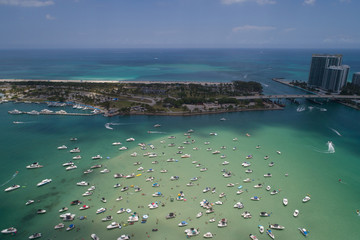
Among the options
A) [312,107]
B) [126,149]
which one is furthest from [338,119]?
[126,149]

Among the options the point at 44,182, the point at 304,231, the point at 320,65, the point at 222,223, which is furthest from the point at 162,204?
the point at 320,65

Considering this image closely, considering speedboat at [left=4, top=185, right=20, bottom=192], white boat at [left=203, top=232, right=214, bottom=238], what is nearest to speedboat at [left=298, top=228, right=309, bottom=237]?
white boat at [left=203, top=232, right=214, bottom=238]

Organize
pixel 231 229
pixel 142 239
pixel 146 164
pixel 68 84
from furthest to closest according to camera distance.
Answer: pixel 68 84, pixel 146 164, pixel 231 229, pixel 142 239

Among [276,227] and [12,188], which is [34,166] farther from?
[276,227]

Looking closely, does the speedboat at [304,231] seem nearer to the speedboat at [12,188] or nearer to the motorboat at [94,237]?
the motorboat at [94,237]

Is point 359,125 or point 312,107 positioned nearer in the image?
point 359,125

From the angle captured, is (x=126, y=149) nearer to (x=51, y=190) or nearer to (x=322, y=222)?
(x=51, y=190)
